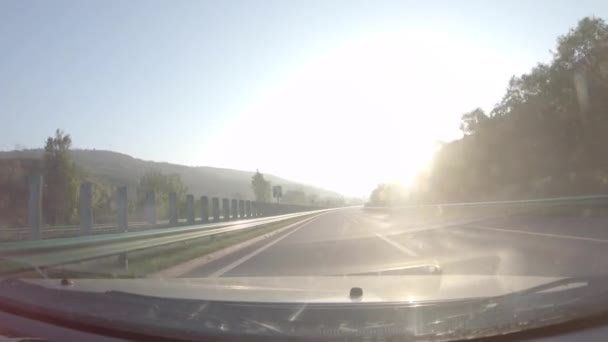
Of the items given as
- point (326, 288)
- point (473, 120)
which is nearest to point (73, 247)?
point (326, 288)

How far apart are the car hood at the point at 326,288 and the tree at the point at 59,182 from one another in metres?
24.3

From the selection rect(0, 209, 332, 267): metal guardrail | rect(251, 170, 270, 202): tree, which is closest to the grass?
rect(0, 209, 332, 267): metal guardrail

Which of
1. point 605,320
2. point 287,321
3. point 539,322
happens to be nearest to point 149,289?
point 287,321

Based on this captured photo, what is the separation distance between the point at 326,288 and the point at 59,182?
98.3 feet

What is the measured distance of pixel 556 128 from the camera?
3584 cm

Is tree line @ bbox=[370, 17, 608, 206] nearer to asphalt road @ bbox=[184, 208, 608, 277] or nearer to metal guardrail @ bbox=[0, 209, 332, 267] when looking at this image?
asphalt road @ bbox=[184, 208, 608, 277]

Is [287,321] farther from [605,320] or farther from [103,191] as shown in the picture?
[103,191]

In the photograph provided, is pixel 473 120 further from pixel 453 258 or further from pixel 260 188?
pixel 260 188

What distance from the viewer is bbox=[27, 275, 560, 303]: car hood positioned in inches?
145

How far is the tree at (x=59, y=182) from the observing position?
27666 millimetres

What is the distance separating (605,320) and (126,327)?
3103 mm

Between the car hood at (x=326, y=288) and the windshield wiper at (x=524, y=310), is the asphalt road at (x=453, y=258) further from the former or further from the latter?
the windshield wiper at (x=524, y=310)

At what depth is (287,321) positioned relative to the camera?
3.12m

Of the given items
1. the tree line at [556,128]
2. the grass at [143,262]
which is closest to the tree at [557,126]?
the tree line at [556,128]
